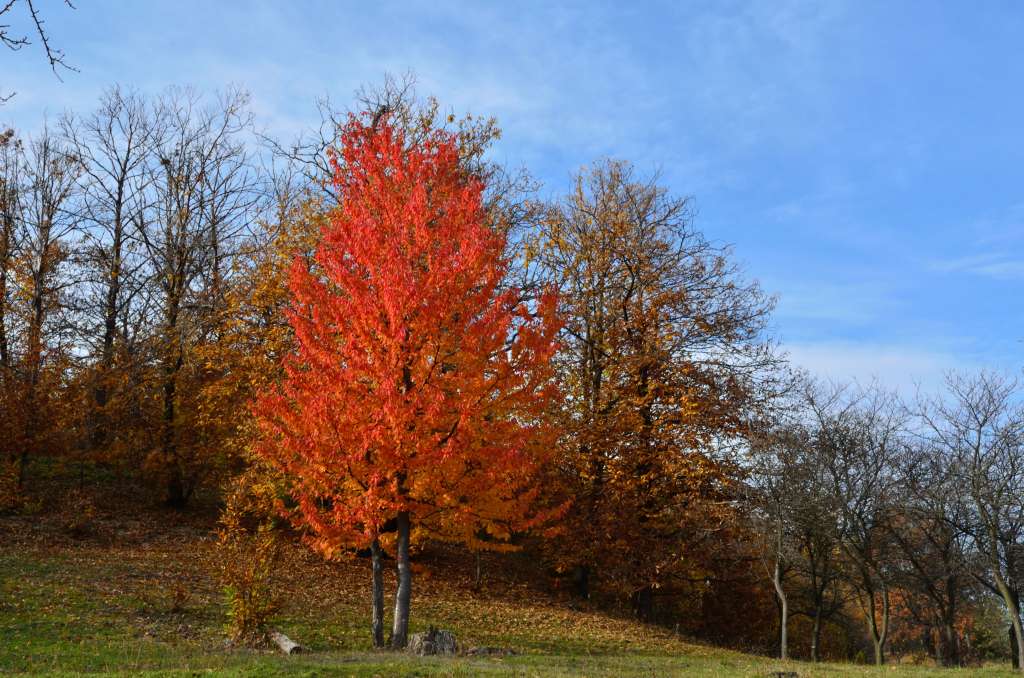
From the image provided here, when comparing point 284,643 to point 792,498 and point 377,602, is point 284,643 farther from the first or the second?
point 792,498

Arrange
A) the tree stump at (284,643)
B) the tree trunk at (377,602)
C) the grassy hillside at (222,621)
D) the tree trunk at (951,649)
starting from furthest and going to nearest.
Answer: the tree trunk at (951,649) → the tree trunk at (377,602) → the tree stump at (284,643) → the grassy hillside at (222,621)

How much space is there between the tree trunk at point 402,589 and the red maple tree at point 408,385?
0.02 m

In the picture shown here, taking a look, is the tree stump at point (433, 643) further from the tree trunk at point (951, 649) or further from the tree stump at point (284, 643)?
the tree trunk at point (951, 649)

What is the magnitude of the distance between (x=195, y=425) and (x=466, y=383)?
1366cm

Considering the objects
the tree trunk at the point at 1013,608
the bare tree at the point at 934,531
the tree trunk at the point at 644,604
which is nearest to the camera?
the tree trunk at the point at 1013,608

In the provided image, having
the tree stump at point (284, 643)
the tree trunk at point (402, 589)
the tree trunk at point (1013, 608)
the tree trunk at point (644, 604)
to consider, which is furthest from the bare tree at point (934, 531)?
the tree stump at point (284, 643)

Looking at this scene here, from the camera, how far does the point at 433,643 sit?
12438 millimetres

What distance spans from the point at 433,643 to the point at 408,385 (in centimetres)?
423

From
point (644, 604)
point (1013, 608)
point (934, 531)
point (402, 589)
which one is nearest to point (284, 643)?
point (402, 589)

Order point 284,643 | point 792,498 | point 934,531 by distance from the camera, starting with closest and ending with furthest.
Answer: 1. point 284,643
2. point 792,498
3. point 934,531

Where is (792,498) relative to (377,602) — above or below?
above

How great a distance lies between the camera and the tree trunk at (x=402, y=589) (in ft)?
43.8

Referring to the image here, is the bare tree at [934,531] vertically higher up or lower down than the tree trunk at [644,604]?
higher up

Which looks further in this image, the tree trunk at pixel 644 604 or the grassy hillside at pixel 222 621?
the tree trunk at pixel 644 604
